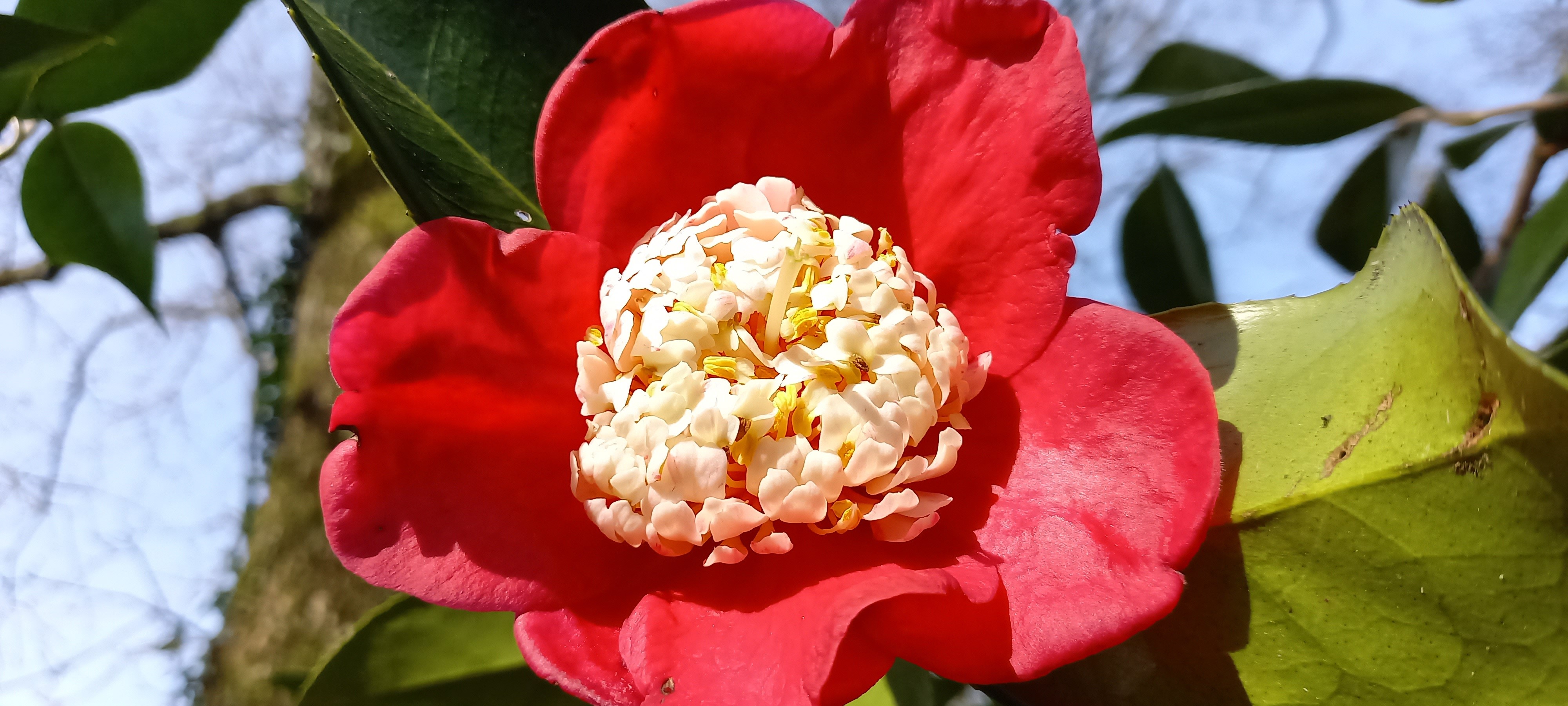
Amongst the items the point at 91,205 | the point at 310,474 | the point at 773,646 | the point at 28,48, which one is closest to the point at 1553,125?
the point at 773,646

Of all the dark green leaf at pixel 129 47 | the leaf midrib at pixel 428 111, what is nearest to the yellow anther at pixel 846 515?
the leaf midrib at pixel 428 111

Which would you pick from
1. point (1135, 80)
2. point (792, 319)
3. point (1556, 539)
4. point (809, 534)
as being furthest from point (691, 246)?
point (1135, 80)

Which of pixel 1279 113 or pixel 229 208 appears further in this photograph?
pixel 229 208

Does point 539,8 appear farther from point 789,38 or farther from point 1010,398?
point 1010,398

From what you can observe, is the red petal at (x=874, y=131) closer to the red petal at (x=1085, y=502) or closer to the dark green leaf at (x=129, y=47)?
the red petal at (x=1085, y=502)

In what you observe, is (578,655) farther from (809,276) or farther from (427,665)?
(427,665)
